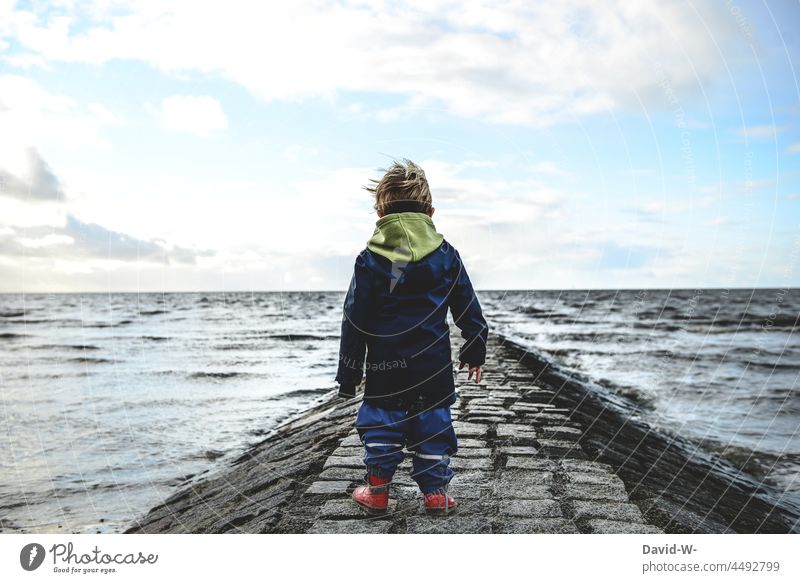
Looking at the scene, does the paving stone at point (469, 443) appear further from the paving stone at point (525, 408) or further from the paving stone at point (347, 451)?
the paving stone at point (525, 408)

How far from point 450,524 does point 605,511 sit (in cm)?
67

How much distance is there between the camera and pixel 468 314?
260 cm

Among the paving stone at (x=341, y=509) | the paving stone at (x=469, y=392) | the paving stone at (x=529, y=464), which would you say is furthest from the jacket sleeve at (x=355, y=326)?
the paving stone at (x=469, y=392)

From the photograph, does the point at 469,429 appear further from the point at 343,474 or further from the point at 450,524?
the point at 450,524

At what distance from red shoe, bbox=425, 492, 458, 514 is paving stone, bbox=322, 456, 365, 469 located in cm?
71

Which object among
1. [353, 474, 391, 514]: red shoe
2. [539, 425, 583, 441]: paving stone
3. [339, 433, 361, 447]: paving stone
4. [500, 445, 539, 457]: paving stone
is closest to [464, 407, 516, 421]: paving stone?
[539, 425, 583, 441]: paving stone

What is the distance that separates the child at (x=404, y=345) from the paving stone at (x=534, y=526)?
0.25 metres

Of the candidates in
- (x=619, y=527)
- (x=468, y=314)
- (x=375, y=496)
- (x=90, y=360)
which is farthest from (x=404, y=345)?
(x=90, y=360)

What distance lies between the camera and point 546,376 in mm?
6574

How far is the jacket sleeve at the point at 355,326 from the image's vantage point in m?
2.48
